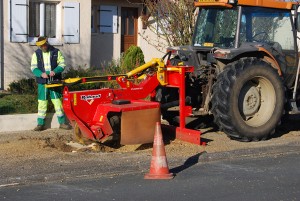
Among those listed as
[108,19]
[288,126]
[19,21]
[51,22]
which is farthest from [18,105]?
[108,19]

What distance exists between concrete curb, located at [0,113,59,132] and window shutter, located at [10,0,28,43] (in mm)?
5520

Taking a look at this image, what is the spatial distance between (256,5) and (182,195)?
182 inches

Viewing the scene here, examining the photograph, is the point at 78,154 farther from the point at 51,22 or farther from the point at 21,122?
the point at 51,22

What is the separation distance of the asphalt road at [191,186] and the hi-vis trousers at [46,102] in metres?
3.35

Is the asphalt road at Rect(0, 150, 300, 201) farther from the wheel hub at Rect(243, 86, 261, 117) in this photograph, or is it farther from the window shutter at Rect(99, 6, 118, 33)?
the window shutter at Rect(99, 6, 118, 33)

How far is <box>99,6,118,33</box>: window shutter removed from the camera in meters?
20.2

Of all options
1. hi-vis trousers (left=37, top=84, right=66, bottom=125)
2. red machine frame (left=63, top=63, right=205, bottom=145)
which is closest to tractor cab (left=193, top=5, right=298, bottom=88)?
red machine frame (left=63, top=63, right=205, bottom=145)

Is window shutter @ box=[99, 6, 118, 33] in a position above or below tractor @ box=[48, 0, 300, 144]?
above

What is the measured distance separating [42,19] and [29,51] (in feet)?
3.56

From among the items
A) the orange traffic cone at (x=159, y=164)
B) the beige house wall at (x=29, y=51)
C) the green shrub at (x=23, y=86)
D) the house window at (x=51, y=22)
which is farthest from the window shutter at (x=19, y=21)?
the orange traffic cone at (x=159, y=164)

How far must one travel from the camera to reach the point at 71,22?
58.0 feet

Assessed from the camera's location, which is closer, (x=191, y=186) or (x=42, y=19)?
(x=191, y=186)

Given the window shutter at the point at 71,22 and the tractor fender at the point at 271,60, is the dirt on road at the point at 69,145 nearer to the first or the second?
the tractor fender at the point at 271,60

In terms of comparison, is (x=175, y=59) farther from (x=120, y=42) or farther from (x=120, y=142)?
(x=120, y=42)
